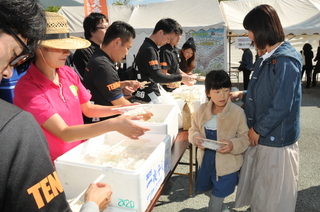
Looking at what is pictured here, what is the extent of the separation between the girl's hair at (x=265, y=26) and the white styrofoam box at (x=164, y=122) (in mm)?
815

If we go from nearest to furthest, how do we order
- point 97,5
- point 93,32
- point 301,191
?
point 301,191 → point 93,32 → point 97,5

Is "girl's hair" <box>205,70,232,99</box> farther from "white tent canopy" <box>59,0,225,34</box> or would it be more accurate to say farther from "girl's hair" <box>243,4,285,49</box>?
"white tent canopy" <box>59,0,225,34</box>

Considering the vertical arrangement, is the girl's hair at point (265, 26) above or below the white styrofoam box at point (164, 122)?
above

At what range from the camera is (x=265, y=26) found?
164cm

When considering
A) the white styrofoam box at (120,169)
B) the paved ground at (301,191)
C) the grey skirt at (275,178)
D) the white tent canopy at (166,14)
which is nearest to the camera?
the white styrofoam box at (120,169)

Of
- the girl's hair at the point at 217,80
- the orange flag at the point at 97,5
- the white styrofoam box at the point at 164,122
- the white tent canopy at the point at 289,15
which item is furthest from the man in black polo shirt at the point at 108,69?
the white tent canopy at the point at 289,15

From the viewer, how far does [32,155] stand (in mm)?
527

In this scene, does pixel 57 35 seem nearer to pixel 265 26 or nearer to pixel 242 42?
pixel 265 26

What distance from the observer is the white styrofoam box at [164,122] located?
5.39 ft

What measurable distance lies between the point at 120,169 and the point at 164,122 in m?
0.65

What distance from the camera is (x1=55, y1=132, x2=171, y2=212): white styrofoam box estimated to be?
109cm

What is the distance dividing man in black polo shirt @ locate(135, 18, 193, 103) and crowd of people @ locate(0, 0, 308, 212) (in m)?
0.01

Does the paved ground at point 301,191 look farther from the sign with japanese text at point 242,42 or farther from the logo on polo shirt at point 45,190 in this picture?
the sign with japanese text at point 242,42

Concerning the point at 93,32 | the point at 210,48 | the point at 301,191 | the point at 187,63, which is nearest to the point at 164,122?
the point at 93,32
